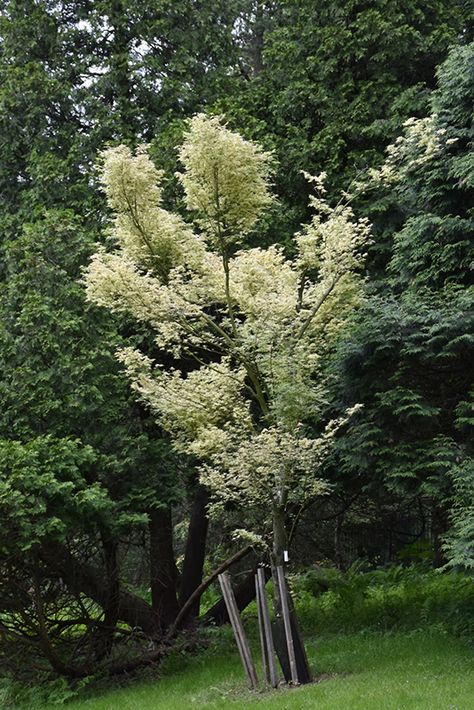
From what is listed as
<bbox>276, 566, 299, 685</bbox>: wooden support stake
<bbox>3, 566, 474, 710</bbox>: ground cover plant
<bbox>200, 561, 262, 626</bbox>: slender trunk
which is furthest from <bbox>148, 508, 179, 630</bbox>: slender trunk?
<bbox>276, 566, 299, 685</bbox>: wooden support stake

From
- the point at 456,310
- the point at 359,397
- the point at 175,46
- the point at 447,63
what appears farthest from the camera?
the point at 175,46

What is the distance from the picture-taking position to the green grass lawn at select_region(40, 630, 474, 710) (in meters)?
7.13

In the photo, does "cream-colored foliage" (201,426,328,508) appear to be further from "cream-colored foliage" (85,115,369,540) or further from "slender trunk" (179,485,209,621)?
"slender trunk" (179,485,209,621)

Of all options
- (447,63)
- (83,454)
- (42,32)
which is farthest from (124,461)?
(42,32)

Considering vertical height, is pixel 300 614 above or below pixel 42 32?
below

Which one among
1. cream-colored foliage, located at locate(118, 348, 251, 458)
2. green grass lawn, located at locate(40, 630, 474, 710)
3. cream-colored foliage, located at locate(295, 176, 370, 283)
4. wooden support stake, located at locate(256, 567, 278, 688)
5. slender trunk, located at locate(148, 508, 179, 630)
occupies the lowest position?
green grass lawn, located at locate(40, 630, 474, 710)

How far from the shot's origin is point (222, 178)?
28.5ft

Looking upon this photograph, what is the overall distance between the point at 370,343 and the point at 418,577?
14.4 feet

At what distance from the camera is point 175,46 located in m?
14.1

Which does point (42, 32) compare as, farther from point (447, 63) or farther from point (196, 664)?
point (196, 664)

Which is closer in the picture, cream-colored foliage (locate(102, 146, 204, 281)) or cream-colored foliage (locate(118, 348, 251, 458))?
cream-colored foliage (locate(118, 348, 251, 458))

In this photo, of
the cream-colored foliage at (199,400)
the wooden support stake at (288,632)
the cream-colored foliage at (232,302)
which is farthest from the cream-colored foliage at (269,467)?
the wooden support stake at (288,632)

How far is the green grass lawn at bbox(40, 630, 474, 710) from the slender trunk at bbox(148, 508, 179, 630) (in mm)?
1217

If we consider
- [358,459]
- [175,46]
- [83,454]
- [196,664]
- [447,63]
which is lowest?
[196,664]
